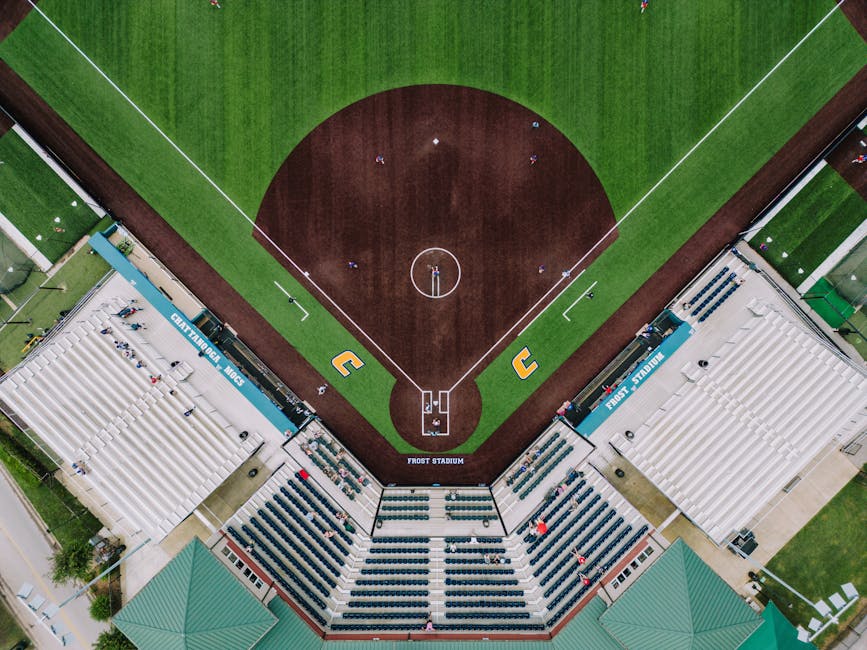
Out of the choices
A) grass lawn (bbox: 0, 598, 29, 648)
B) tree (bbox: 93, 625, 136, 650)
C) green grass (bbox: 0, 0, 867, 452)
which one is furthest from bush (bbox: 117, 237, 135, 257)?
tree (bbox: 93, 625, 136, 650)

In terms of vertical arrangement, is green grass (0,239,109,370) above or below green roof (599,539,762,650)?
above

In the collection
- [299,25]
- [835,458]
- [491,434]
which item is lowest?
[835,458]

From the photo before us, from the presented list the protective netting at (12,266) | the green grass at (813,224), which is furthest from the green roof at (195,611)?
the green grass at (813,224)

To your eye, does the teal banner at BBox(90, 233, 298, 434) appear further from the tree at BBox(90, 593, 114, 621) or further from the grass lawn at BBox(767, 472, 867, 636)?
the grass lawn at BBox(767, 472, 867, 636)

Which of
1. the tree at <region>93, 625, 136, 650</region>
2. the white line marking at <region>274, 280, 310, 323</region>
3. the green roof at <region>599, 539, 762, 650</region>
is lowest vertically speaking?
the green roof at <region>599, 539, 762, 650</region>

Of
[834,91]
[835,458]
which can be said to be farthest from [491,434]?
[834,91]

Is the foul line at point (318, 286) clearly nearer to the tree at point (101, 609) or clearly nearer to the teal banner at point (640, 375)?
the teal banner at point (640, 375)

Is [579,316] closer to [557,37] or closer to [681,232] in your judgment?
[681,232]

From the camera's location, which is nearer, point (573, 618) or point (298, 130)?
point (573, 618)
